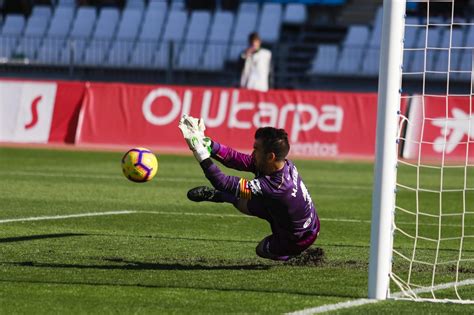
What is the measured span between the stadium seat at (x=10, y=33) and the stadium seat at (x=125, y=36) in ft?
10.7

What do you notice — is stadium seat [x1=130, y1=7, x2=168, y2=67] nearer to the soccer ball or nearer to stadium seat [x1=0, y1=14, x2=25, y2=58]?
stadium seat [x1=0, y1=14, x2=25, y2=58]

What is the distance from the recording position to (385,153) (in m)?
7.68

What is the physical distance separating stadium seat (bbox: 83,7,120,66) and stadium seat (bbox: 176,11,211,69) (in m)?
2.37

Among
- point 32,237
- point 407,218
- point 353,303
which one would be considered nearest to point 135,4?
point 407,218

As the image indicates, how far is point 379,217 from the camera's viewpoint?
7.64 metres

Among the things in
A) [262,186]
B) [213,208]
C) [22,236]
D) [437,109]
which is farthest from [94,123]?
[262,186]

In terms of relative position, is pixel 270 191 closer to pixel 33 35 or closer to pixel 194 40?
pixel 194 40

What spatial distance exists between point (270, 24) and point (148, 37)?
3.92 m

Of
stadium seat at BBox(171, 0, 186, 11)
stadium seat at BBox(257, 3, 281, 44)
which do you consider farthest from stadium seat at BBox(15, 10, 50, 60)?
stadium seat at BBox(257, 3, 281, 44)

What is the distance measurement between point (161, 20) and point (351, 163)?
14.8 metres

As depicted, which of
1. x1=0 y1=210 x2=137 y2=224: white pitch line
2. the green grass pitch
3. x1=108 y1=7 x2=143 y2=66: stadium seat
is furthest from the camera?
x1=108 y1=7 x2=143 y2=66: stadium seat

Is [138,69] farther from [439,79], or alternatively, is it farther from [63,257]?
[63,257]

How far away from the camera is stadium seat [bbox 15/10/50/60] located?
35031mm

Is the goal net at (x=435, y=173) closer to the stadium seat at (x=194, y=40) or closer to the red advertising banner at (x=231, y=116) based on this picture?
the red advertising banner at (x=231, y=116)
